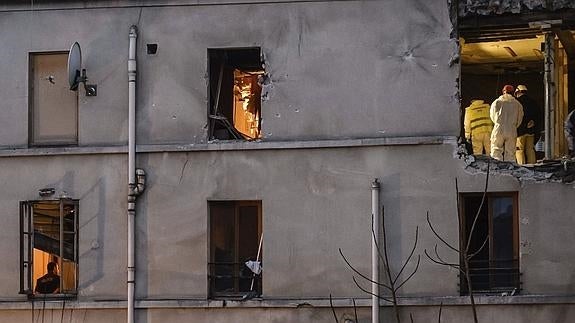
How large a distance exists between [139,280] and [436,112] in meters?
5.89

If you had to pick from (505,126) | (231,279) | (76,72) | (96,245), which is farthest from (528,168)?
(76,72)

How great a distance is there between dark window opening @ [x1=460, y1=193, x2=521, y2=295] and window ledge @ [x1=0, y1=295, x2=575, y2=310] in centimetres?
32

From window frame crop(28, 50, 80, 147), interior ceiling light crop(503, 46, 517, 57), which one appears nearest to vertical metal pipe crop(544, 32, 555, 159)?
interior ceiling light crop(503, 46, 517, 57)

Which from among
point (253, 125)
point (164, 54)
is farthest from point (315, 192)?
point (164, 54)

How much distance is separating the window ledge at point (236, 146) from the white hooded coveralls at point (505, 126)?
5.23 feet

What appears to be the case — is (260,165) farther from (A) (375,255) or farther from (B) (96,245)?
(B) (96,245)

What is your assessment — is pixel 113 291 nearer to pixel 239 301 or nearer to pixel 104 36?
pixel 239 301

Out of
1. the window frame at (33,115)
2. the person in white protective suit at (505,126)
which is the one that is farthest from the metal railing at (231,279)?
the person in white protective suit at (505,126)

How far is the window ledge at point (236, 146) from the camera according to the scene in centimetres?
2039

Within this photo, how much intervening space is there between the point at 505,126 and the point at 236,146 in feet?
15.9

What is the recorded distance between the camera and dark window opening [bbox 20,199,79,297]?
846 inches

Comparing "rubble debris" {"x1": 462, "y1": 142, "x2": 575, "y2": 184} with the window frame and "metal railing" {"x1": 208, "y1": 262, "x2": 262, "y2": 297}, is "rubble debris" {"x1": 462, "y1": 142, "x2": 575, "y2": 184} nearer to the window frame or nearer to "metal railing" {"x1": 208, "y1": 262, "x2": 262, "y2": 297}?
"metal railing" {"x1": 208, "y1": 262, "x2": 262, "y2": 297}

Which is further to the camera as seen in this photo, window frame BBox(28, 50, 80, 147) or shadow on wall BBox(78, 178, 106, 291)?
window frame BBox(28, 50, 80, 147)

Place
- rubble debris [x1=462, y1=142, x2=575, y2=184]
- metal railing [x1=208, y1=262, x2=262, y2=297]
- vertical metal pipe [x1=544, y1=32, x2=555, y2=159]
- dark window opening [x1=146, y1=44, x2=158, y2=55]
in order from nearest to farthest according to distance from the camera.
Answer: rubble debris [x1=462, y1=142, x2=575, y2=184] < vertical metal pipe [x1=544, y1=32, x2=555, y2=159] < metal railing [x1=208, y1=262, x2=262, y2=297] < dark window opening [x1=146, y1=44, x2=158, y2=55]
